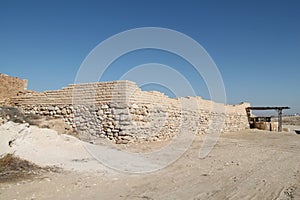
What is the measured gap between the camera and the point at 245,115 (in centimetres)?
2867

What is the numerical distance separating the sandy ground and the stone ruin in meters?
3.30

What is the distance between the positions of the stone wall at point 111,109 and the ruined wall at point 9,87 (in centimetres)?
105

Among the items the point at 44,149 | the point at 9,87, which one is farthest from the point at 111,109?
the point at 9,87

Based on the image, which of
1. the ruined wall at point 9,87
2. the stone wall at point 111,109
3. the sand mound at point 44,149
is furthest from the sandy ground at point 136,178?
the ruined wall at point 9,87

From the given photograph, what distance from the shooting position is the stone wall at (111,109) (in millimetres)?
12164

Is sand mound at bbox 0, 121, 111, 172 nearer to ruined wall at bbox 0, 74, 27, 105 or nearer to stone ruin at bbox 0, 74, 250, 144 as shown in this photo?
stone ruin at bbox 0, 74, 250, 144

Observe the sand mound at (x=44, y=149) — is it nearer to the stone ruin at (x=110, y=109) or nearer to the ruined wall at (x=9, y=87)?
the stone ruin at (x=110, y=109)

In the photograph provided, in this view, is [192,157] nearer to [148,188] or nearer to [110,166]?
[110,166]

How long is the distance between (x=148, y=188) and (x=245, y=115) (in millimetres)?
25241

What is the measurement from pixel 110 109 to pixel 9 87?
7798 millimetres

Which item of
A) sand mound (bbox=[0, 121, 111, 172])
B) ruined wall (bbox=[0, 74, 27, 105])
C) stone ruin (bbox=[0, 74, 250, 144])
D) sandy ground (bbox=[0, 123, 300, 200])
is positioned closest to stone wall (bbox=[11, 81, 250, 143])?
stone ruin (bbox=[0, 74, 250, 144])

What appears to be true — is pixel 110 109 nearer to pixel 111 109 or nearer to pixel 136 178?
pixel 111 109

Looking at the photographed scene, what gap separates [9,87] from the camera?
16422 mm

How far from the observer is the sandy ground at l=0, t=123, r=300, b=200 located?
493 centimetres
